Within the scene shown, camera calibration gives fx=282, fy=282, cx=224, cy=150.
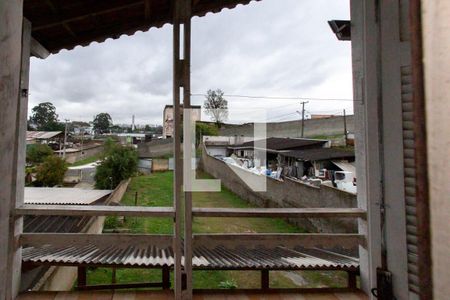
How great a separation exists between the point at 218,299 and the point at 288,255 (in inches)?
29.4

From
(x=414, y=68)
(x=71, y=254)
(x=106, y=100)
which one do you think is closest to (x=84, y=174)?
(x=106, y=100)

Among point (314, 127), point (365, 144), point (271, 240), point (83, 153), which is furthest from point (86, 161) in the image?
point (365, 144)

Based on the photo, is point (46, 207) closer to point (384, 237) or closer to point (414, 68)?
point (384, 237)

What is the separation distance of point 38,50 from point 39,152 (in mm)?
11354

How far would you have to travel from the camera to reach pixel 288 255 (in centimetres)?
246

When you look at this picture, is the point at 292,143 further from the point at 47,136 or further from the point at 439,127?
the point at 439,127

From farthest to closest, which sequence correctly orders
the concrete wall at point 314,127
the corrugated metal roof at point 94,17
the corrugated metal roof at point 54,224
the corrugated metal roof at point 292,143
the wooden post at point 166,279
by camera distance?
1. the concrete wall at point 314,127
2. the corrugated metal roof at point 292,143
3. the corrugated metal roof at point 54,224
4. the wooden post at point 166,279
5. the corrugated metal roof at point 94,17

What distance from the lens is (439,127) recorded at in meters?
0.43

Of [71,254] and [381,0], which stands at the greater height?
[381,0]

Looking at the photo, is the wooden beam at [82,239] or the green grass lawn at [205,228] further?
the green grass lawn at [205,228]

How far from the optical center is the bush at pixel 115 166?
11688 mm

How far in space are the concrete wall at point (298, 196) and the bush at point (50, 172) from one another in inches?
236

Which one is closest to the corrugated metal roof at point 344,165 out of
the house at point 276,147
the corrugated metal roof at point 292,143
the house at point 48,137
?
the house at point 276,147

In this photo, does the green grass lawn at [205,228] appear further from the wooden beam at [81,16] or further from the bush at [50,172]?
the bush at [50,172]
